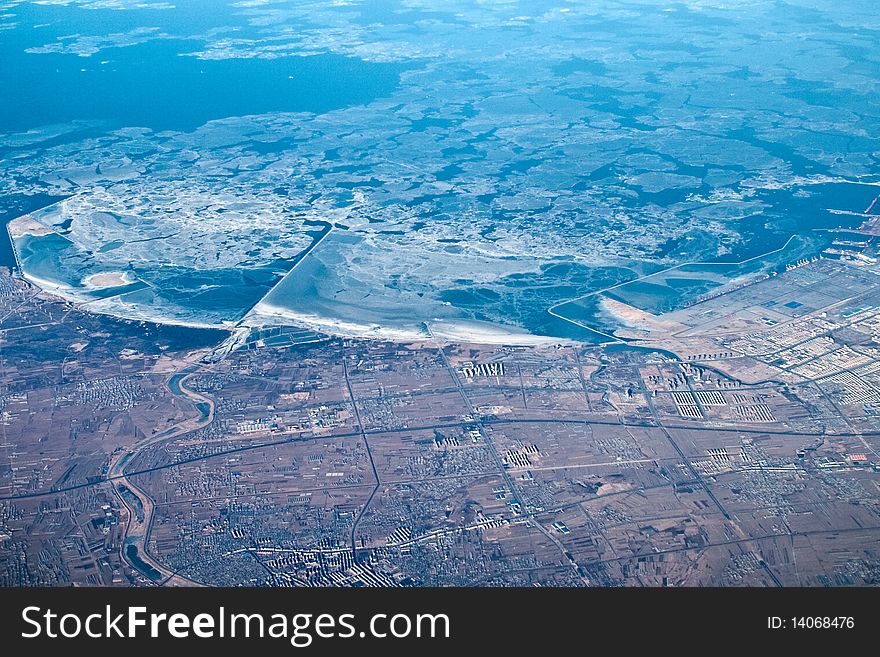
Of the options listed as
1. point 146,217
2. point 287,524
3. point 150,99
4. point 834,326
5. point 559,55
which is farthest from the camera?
point 559,55

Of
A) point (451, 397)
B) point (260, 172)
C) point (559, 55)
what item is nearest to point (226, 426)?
point (451, 397)

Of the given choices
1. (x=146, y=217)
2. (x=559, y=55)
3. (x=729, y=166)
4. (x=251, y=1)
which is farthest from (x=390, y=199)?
(x=251, y=1)

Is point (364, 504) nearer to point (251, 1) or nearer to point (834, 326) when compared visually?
point (834, 326)

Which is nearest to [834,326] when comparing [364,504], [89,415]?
[364,504]

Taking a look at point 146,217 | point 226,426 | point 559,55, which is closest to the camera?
point 226,426

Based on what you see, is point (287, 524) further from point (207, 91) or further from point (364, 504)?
point (207, 91)

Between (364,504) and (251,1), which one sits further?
(251,1)

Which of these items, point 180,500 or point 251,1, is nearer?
point 180,500

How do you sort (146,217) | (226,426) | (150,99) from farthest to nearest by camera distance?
(150,99) < (146,217) < (226,426)

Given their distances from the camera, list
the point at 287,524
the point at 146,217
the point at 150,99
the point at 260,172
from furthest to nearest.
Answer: the point at 150,99 → the point at 260,172 → the point at 146,217 → the point at 287,524
